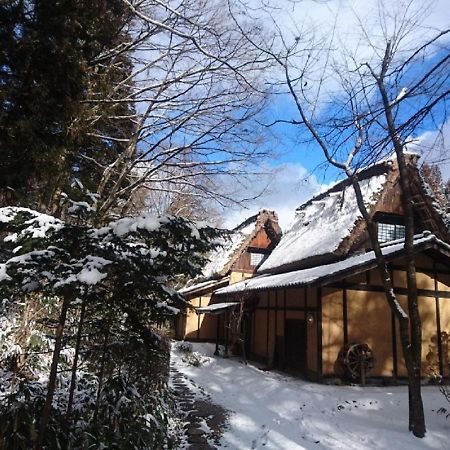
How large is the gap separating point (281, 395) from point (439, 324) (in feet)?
20.6

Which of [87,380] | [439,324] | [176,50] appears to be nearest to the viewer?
[87,380]

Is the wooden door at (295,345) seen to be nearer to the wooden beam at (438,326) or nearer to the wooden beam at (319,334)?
the wooden beam at (319,334)

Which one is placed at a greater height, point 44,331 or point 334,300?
point 334,300

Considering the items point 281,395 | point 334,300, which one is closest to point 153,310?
point 281,395

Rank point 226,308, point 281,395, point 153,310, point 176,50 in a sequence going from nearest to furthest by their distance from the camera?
point 153,310
point 176,50
point 281,395
point 226,308

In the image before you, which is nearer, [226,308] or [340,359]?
[340,359]

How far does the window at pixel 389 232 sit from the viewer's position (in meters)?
14.4

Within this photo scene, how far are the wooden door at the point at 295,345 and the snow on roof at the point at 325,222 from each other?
248 centimetres

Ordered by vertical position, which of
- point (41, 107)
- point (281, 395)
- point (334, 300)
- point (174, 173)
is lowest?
point (281, 395)

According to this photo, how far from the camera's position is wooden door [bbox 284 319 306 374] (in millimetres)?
12547

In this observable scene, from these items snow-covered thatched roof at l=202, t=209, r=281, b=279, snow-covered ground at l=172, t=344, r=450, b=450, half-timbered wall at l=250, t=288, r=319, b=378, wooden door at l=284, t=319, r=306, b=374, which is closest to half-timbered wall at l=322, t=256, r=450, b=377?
half-timbered wall at l=250, t=288, r=319, b=378

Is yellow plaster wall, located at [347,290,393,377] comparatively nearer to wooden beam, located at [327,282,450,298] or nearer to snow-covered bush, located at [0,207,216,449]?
wooden beam, located at [327,282,450,298]

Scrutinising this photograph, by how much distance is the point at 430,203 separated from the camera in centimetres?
1395

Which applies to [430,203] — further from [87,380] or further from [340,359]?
[87,380]
